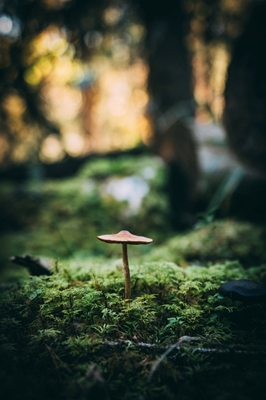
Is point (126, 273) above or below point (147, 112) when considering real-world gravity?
below

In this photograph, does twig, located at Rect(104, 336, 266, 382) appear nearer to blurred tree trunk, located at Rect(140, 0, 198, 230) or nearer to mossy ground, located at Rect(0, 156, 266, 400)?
mossy ground, located at Rect(0, 156, 266, 400)

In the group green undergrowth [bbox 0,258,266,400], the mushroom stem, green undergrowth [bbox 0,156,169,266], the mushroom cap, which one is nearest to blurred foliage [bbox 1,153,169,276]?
green undergrowth [bbox 0,156,169,266]

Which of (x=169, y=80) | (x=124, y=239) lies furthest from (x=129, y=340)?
(x=169, y=80)

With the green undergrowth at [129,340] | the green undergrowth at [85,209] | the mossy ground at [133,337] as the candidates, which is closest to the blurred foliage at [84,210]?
the green undergrowth at [85,209]

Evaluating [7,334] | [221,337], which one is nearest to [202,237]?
[221,337]

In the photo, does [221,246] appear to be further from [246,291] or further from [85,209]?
[85,209]

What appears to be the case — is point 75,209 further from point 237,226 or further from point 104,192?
point 237,226
